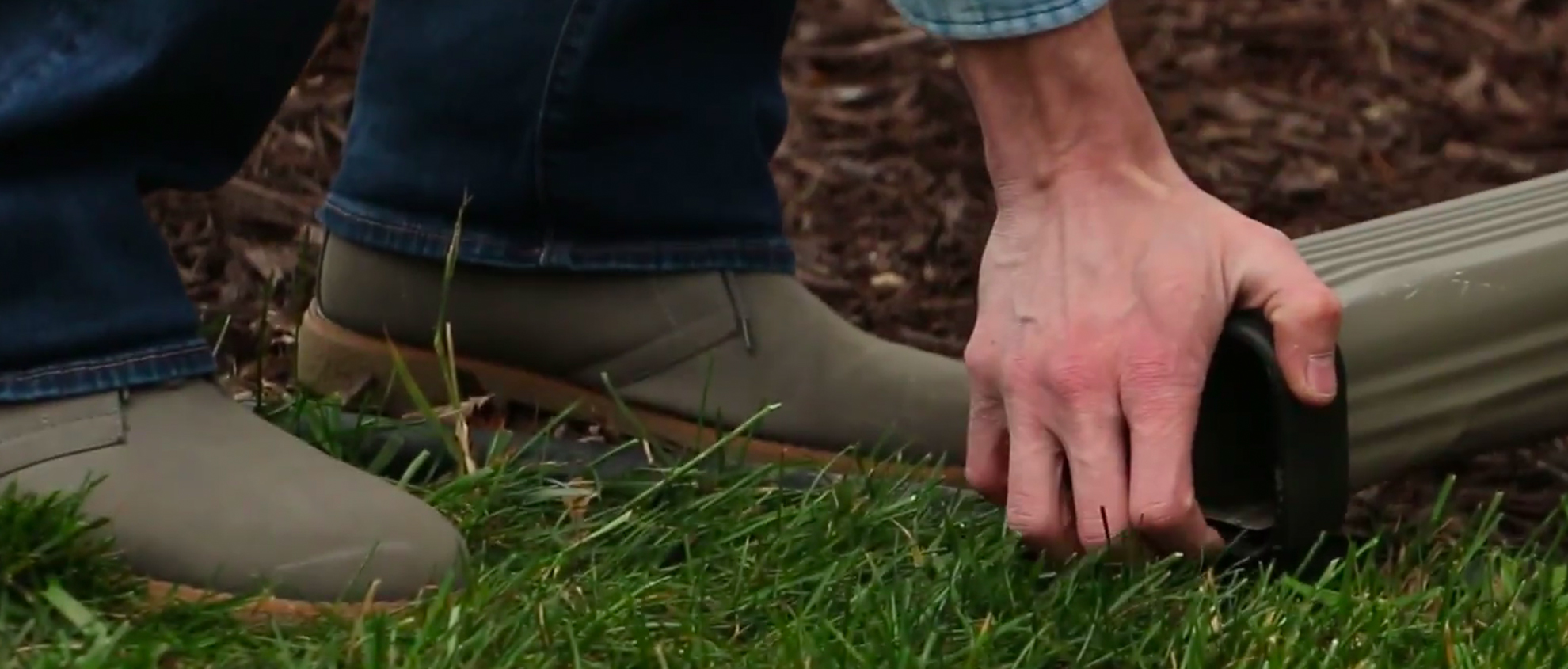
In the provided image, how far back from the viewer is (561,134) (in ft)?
5.54

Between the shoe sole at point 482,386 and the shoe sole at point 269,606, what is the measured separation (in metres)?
0.41

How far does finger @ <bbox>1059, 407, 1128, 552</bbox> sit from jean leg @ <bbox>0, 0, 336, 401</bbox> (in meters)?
0.61

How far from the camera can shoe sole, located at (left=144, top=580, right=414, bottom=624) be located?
129 cm

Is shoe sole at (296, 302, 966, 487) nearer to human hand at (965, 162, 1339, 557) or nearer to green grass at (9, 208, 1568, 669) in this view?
green grass at (9, 208, 1568, 669)

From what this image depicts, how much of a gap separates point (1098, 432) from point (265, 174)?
186 centimetres

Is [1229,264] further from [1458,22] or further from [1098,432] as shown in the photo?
[1458,22]

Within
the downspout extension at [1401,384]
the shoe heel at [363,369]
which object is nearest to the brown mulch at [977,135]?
→ the shoe heel at [363,369]

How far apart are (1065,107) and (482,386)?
2.26ft

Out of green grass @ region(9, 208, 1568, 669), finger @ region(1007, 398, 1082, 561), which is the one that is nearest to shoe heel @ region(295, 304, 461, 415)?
green grass @ region(9, 208, 1568, 669)

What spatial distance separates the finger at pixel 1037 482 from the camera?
1336 millimetres

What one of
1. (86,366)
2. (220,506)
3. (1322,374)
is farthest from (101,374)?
(1322,374)

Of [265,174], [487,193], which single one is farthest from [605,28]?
[265,174]

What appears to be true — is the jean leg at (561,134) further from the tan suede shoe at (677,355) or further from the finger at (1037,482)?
the finger at (1037,482)

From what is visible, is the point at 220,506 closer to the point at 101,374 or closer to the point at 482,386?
the point at 101,374
